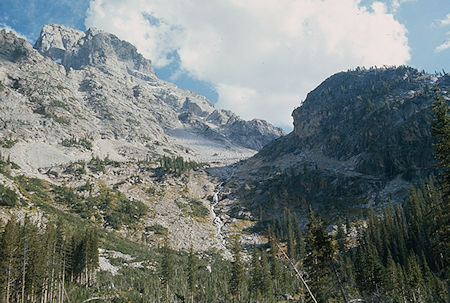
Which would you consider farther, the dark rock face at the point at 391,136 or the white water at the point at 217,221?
the dark rock face at the point at 391,136

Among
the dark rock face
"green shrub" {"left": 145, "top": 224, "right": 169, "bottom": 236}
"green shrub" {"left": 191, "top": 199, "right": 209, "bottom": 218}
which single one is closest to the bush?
"green shrub" {"left": 145, "top": 224, "right": 169, "bottom": 236}

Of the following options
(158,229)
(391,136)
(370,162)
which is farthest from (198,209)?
(391,136)

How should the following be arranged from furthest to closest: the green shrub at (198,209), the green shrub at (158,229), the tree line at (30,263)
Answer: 1. the green shrub at (198,209)
2. the green shrub at (158,229)
3. the tree line at (30,263)

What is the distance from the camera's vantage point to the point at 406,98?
178 m

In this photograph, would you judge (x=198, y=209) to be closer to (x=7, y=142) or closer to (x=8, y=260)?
(x=8, y=260)

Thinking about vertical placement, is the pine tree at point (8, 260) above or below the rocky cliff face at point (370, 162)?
below

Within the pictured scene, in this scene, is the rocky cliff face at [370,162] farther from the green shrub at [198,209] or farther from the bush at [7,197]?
the bush at [7,197]

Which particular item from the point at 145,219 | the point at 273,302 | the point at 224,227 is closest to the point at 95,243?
the point at 273,302

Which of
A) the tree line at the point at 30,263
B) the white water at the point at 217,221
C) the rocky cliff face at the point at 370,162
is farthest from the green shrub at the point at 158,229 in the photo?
the tree line at the point at 30,263

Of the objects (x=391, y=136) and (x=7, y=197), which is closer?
(x=7, y=197)

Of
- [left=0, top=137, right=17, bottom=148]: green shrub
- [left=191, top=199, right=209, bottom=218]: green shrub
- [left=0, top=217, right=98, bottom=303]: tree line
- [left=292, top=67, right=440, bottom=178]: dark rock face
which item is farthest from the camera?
[left=0, top=137, right=17, bottom=148]: green shrub

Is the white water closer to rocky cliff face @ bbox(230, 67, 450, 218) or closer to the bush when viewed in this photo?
rocky cliff face @ bbox(230, 67, 450, 218)

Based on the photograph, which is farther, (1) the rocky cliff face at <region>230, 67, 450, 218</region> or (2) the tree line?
(1) the rocky cliff face at <region>230, 67, 450, 218</region>

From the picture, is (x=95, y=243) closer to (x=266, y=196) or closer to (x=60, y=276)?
(x=60, y=276)
